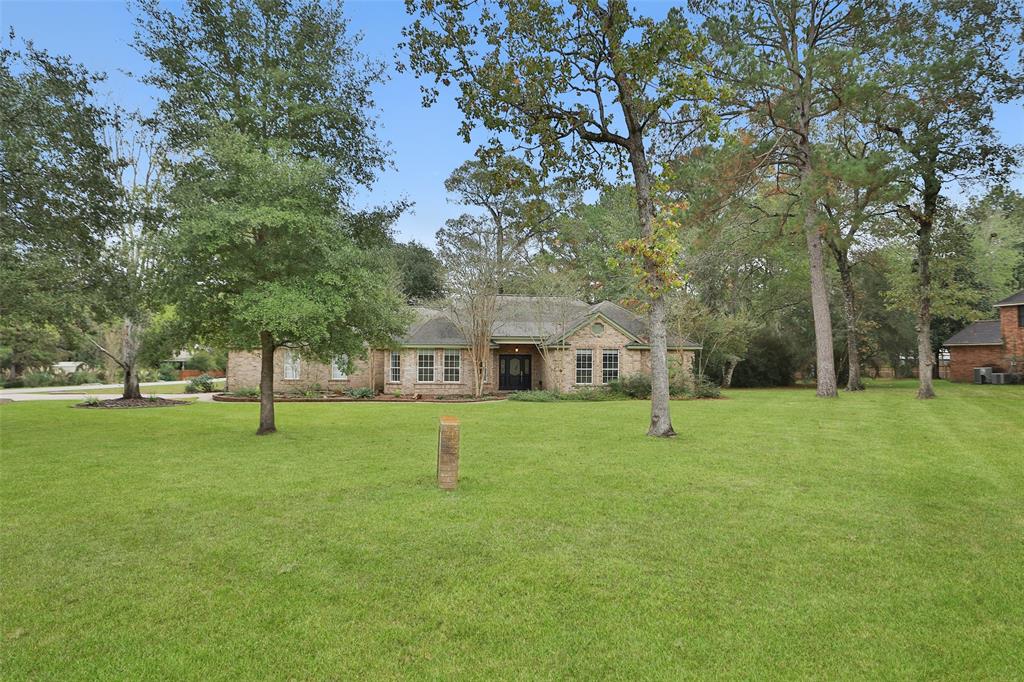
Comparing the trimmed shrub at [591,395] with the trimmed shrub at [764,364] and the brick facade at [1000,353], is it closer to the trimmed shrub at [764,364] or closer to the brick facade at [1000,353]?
the trimmed shrub at [764,364]

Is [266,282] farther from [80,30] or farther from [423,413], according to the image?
[423,413]

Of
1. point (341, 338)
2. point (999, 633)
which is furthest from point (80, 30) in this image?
point (999, 633)

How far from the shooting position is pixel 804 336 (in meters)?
34.1

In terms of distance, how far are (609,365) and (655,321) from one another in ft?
44.7

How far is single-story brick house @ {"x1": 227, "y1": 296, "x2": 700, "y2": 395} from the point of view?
84.4 feet

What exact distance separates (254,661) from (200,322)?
33.7ft

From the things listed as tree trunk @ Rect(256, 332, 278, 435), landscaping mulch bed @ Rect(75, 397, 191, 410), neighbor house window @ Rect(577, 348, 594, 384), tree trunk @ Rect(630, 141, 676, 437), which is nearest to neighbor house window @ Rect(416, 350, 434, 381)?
neighbor house window @ Rect(577, 348, 594, 384)

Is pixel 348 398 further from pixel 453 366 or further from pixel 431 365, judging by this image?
pixel 453 366

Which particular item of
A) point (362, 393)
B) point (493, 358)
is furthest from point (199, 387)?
point (493, 358)

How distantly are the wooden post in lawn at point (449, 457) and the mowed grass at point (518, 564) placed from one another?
0.24 meters

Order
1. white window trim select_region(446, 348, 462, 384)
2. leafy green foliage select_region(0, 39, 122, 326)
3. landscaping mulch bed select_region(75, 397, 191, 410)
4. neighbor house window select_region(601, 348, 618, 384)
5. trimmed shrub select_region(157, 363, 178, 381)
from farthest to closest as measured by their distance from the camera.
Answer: trimmed shrub select_region(157, 363, 178, 381), white window trim select_region(446, 348, 462, 384), neighbor house window select_region(601, 348, 618, 384), landscaping mulch bed select_region(75, 397, 191, 410), leafy green foliage select_region(0, 39, 122, 326)

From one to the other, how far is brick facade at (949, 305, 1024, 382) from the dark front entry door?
2508 centimetres

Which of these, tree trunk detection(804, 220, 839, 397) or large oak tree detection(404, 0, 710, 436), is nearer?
large oak tree detection(404, 0, 710, 436)

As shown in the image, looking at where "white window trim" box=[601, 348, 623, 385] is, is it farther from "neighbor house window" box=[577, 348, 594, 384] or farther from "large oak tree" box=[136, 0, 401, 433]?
"large oak tree" box=[136, 0, 401, 433]
